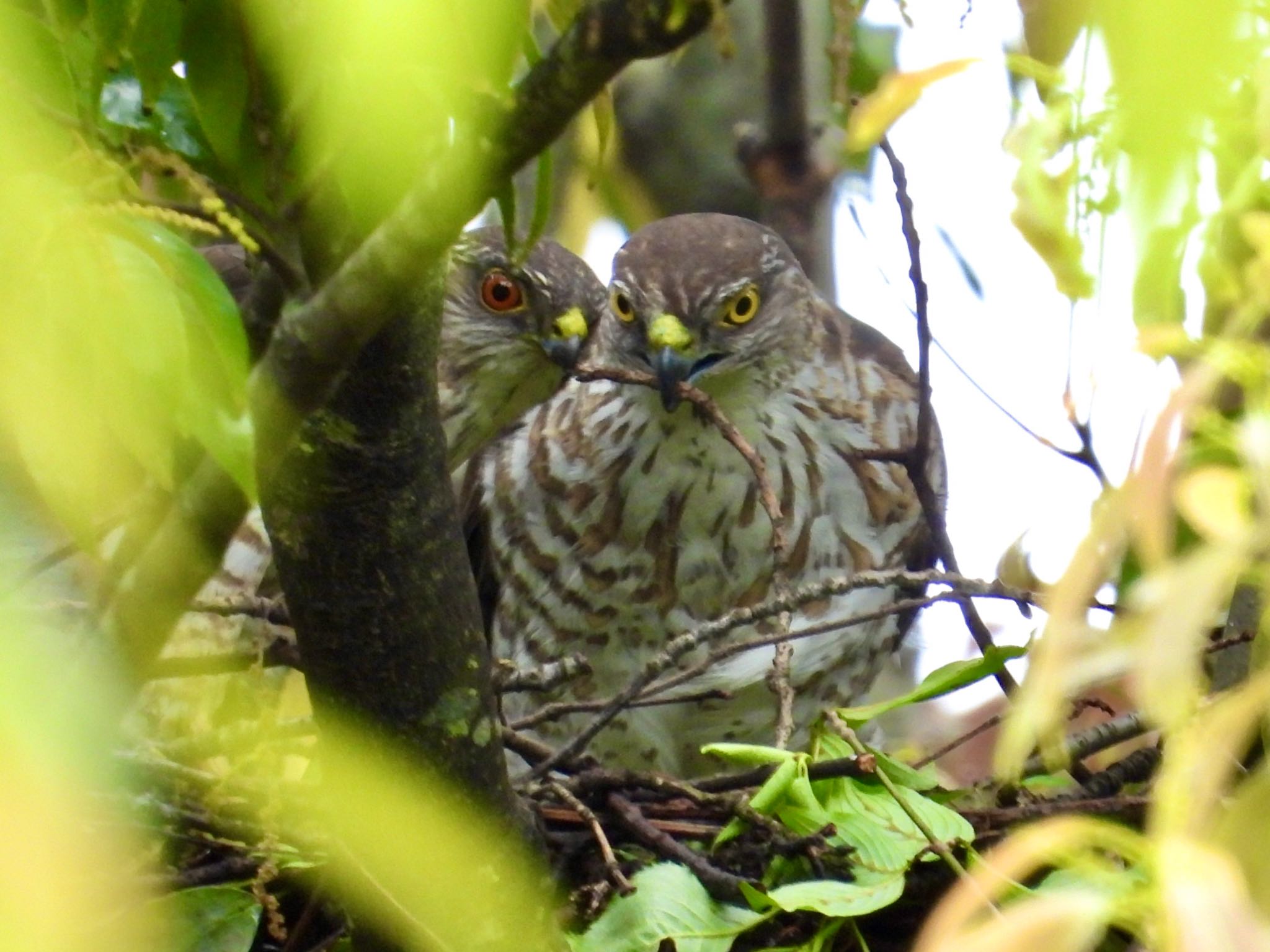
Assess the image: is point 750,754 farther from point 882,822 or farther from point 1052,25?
point 1052,25

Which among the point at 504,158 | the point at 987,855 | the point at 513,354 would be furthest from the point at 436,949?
the point at 513,354

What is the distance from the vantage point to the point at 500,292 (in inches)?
182

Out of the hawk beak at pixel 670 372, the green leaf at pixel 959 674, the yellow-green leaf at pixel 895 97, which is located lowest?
the green leaf at pixel 959 674

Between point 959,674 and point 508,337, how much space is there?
2.21 metres

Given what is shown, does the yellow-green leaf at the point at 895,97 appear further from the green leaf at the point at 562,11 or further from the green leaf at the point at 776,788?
the green leaf at the point at 776,788

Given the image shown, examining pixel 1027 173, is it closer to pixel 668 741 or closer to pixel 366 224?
pixel 366 224

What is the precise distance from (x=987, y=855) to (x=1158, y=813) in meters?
1.52

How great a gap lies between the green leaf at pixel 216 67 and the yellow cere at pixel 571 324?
270 cm

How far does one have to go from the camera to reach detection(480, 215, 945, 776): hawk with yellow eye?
146 inches

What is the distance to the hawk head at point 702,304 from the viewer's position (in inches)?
143

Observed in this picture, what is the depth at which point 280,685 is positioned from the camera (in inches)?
152

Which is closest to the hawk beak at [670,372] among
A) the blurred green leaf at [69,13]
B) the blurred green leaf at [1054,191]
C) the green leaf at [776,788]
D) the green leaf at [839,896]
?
the green leaf at [776,788]

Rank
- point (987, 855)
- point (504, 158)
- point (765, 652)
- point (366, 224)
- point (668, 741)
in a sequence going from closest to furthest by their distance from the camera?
point (504, 158)
point (366, 224)
point (987, 855)
point (765, 652)
point (668, 741)

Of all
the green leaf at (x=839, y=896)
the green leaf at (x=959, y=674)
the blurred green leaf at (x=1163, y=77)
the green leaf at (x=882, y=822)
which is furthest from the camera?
the green leaf at (x=959, y=674)
